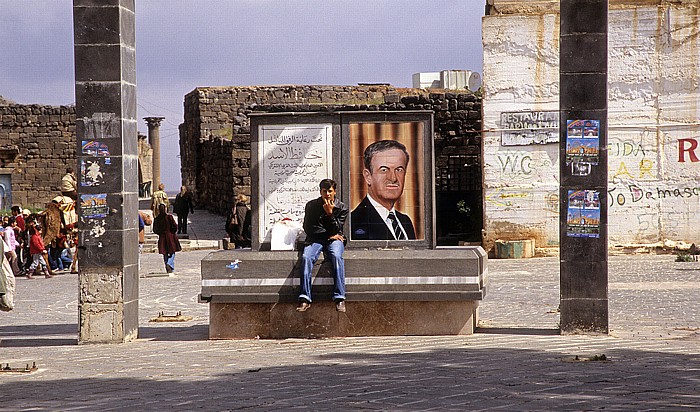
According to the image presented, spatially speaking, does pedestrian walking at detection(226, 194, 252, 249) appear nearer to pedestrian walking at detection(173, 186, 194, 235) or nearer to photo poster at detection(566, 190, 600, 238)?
photo poster at detection(566, 190, 600, 238)

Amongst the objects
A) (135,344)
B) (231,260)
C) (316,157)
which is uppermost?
(316,157)

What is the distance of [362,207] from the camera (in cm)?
1152

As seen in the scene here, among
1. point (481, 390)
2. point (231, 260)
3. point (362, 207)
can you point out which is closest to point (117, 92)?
point (231, 260)

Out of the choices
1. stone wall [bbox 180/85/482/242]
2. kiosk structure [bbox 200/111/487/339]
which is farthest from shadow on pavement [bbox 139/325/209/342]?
stone wall [bbox 180/85/482/242]

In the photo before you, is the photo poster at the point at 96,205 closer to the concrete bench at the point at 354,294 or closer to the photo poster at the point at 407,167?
the concrete bench at the point at 354,294

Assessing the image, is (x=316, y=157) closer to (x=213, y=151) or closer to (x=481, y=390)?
(x=481, y=390)

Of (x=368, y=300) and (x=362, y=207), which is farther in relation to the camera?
(x=362, y=207)

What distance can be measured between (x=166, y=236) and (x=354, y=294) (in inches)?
378

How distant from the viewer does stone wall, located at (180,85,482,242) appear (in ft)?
87.1

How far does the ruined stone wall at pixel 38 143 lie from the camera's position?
127 ft

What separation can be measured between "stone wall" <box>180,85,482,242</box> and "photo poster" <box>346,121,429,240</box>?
13229 mm

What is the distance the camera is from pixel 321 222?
10773mm

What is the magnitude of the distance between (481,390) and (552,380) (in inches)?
26.6

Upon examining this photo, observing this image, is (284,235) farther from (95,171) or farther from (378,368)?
(378,368)
